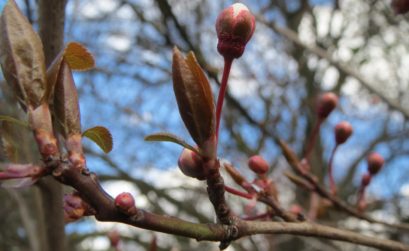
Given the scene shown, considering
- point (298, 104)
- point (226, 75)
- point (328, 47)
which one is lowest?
point (298, 104)

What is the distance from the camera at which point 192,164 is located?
27.6 inches

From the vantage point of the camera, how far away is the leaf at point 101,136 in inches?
27.7

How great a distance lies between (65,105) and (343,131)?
92 cm

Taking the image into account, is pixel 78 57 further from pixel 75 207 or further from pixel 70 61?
pixel 75 207

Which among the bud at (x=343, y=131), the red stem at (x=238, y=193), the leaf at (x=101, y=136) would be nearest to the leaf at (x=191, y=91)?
the leaf at (x=101, y=136)

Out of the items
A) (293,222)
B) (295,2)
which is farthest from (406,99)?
(293,222)

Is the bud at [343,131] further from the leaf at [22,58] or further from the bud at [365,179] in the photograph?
the leaf at [22,58]

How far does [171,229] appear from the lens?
23.8 inches

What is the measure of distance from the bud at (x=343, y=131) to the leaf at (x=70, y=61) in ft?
2.73

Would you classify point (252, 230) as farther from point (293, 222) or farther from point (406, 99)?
point (406, 99)

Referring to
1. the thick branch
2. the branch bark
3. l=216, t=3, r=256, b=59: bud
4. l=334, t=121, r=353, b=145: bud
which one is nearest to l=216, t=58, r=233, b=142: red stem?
l=216, t=3, r=256, b=59: bud

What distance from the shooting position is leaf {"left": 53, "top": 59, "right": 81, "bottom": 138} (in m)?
0.65

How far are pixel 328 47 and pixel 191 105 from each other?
4.16 meters

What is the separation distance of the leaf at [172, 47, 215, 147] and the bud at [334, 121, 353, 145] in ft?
2.74
